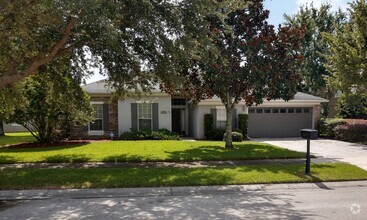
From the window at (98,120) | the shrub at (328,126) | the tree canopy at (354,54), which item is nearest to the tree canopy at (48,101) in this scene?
the window at (98,120)

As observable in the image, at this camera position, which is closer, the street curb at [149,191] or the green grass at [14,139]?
the street curb at [149,191]

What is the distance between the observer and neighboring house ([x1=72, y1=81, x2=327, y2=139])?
21.9m

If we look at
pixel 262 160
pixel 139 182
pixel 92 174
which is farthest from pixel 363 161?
pixel 92 174

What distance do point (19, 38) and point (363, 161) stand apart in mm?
12879

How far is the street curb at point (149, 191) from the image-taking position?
7953 millimetres

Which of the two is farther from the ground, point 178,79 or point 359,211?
point 178,79

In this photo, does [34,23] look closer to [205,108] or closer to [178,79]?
[178,79]

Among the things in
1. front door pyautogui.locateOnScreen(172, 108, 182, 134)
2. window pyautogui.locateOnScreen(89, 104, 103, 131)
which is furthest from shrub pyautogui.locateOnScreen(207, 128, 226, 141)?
window pyautogui.locateOnScreen(89, 104, 103, 131)

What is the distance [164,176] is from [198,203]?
Answer: 249 centimetres

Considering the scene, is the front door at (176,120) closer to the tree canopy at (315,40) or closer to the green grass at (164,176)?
the green grass at (164,176)

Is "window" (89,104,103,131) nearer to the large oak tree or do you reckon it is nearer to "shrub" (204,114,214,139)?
"shrub" (204,114,214,139)

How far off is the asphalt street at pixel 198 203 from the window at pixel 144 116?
1381cm

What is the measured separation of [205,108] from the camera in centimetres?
2266

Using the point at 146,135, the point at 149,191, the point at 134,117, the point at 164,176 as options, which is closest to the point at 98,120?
the point at 134,117
